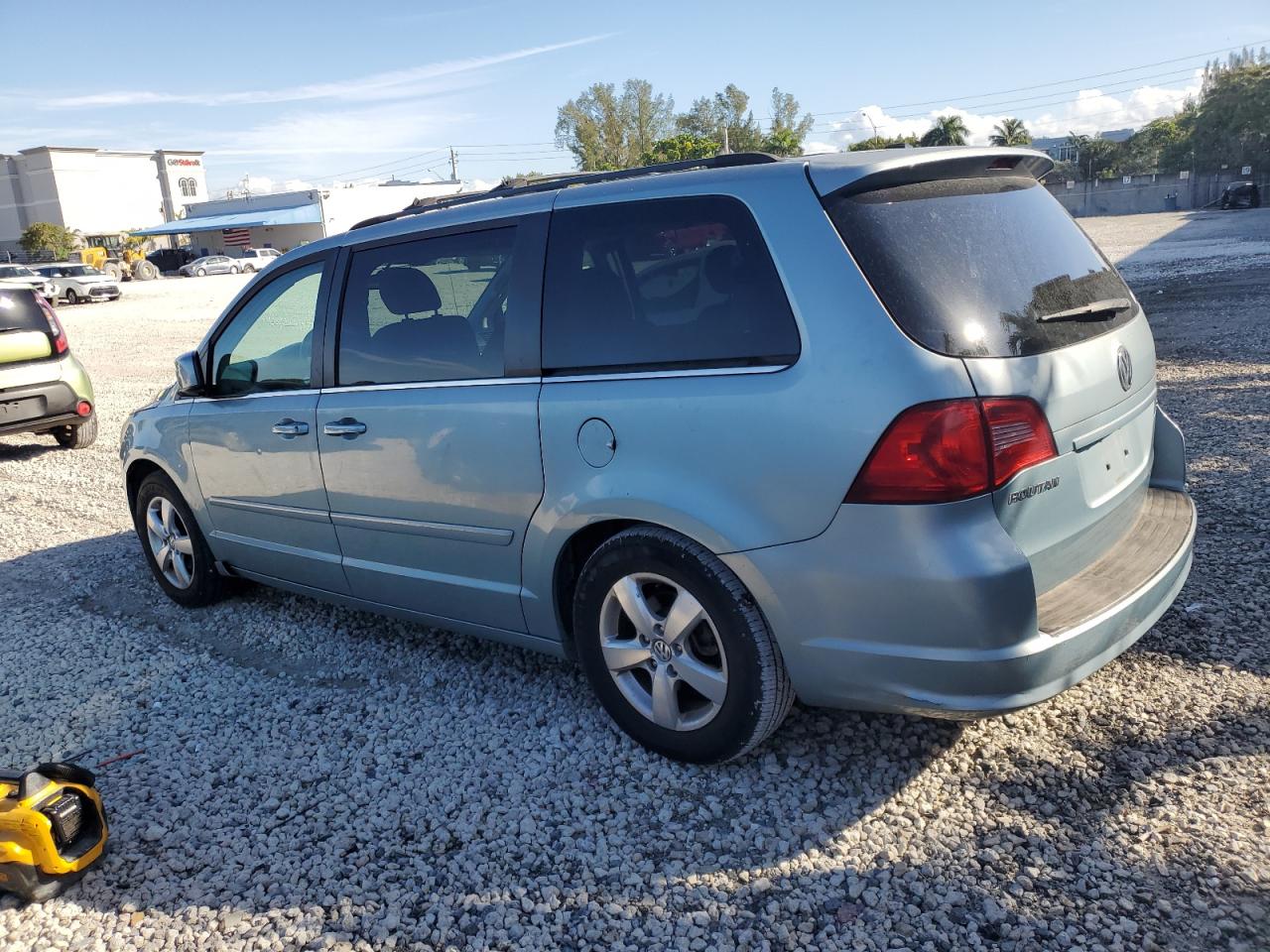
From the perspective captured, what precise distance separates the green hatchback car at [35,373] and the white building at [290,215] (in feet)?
205

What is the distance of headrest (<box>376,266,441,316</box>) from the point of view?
3791 millimetres

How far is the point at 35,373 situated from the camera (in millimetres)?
8938

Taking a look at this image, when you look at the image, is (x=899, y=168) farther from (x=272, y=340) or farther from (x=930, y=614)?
(x=272, y=340)

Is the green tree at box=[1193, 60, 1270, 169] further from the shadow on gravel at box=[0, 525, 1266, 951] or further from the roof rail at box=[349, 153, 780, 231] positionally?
the shadow on gravel at box=[0, 525, 1266, 951]

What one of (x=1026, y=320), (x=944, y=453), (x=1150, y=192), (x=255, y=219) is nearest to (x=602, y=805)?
(x=944, y=453)

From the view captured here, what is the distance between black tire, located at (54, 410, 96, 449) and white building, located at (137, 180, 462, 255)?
2445 inches

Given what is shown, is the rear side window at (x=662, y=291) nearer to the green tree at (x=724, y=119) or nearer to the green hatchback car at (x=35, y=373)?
the green hatchback car at (x=35, y=373)

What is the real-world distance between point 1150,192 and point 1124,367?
A: 67295 mm

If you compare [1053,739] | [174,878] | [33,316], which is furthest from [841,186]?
[33,316]

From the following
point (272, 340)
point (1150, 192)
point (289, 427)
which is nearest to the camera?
point (289, 427)

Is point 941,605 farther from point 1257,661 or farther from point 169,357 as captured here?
point 169,357

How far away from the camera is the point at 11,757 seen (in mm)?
3631

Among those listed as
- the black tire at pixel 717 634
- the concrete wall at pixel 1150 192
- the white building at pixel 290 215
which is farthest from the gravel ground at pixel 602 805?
the white building at pixel 290 215

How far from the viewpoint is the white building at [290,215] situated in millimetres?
73000
